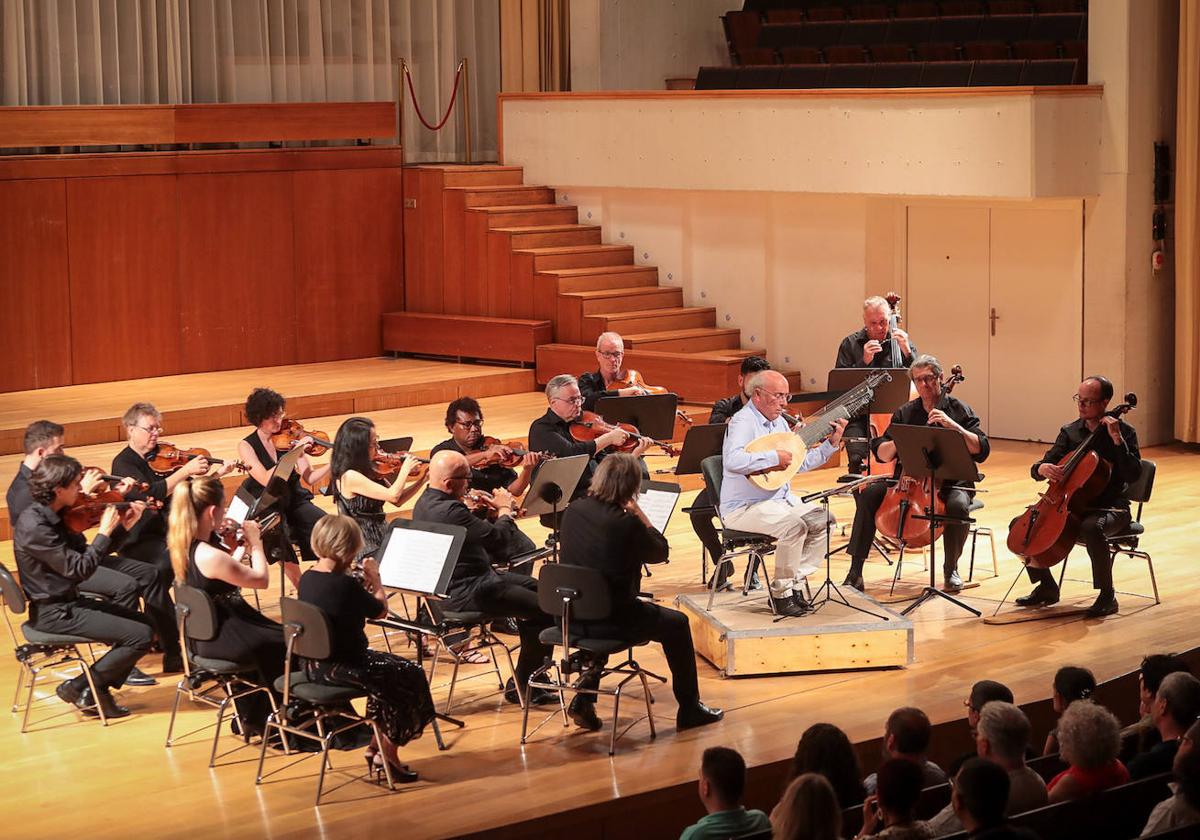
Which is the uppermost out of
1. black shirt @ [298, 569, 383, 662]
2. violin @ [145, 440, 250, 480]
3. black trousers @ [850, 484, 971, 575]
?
violin @ [145, 440, 250, 480]

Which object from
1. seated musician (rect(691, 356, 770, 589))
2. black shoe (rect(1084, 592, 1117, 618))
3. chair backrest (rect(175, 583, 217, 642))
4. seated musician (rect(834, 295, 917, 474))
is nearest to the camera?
chair backrest (rect(175, 583, 217, 642))

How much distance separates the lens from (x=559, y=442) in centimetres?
819

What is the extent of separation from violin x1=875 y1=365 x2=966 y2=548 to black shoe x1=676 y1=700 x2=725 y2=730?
199 centimetres

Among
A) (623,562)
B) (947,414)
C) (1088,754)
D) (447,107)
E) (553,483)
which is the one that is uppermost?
(447,107)

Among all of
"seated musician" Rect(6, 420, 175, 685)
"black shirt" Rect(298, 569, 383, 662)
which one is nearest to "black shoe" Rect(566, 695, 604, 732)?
"black shirt" Rect(298, 569, 383, 662)

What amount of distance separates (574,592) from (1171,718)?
2185 millimetres

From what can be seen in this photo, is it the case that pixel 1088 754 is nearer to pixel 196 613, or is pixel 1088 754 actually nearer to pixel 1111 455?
pixel 196 613

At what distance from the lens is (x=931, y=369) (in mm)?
8172

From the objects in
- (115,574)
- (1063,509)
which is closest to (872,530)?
(1063,509)

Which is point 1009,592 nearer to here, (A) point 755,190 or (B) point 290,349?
(A) point 755,190

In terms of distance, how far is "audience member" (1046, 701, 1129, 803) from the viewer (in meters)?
4.77

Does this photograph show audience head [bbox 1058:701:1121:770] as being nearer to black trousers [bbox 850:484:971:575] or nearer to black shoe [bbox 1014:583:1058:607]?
black shoe [bbox 1014:583:1058:607]

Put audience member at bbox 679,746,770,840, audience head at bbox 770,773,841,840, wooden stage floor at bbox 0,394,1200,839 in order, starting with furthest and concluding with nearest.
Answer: wooden stage floor at bbox 0,394,1200,839 < audience member at bbox 679,746,770,840 < audience head at bbox 770,773,841,840

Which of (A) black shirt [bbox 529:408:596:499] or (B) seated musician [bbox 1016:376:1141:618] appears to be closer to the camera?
(B) seated musician [bbox 1016:376:1141:618]
